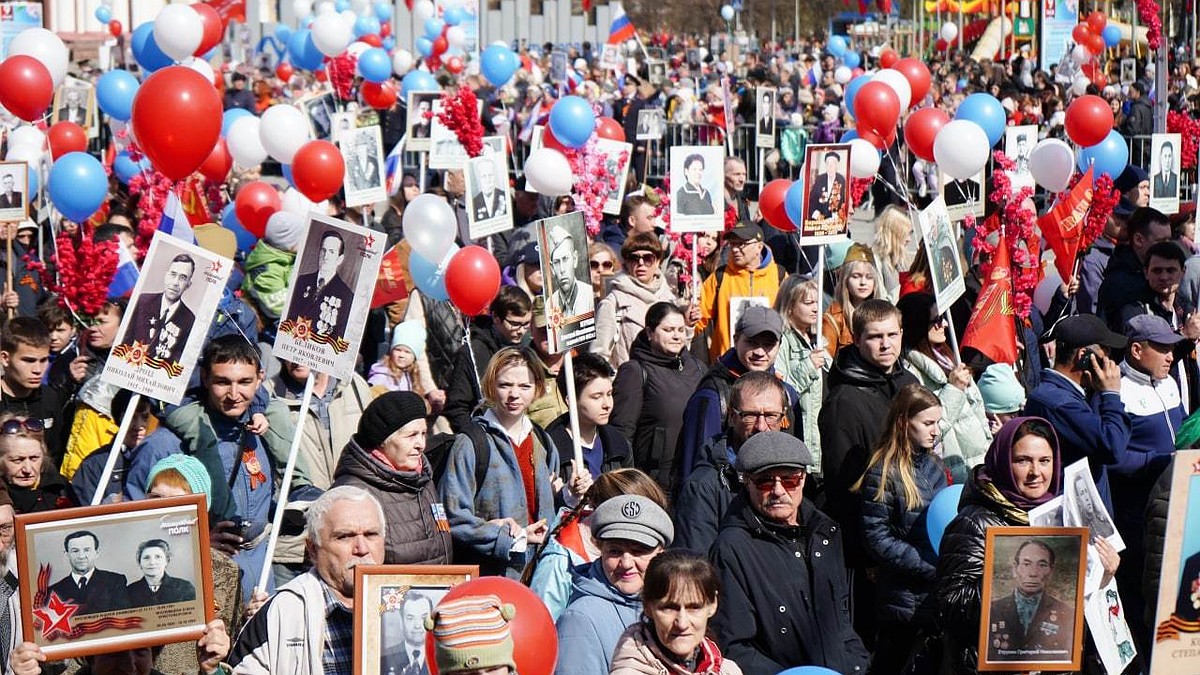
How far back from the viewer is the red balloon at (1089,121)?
1084cm

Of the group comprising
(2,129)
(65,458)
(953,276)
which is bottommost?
(65,458)

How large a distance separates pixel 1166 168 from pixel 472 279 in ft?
18.7

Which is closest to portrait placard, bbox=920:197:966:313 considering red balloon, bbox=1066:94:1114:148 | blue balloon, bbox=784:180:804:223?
blue balloon, bbox=784:180:804:223

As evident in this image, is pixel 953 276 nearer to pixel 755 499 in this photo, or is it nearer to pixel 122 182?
pixel 755 499

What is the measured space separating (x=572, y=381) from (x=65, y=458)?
2094 millimetres

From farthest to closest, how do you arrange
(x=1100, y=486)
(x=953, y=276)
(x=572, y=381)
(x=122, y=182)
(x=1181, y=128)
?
(x=122, y=182) < (x=1181, y=128) < (x=953, y=276) < (x=572, y=381) < (x=1100, y=486)

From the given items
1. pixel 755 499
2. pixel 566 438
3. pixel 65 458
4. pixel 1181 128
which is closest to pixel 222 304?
pixel 65 458

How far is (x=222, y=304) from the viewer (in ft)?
28.5

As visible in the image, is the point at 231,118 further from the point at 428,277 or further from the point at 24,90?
the point at 428,277

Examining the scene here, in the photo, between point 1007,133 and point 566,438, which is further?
point 1007,133

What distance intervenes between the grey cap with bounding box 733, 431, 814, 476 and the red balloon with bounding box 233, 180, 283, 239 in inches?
240

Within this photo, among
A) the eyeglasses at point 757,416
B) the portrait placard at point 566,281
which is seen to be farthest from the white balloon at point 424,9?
the eyeglasses at point 757,416

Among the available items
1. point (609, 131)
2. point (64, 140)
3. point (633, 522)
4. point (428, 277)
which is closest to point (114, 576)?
point (633, 522)

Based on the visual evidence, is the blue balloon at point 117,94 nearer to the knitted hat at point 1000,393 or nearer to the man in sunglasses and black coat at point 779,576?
the knitted hat at point 1000,393
